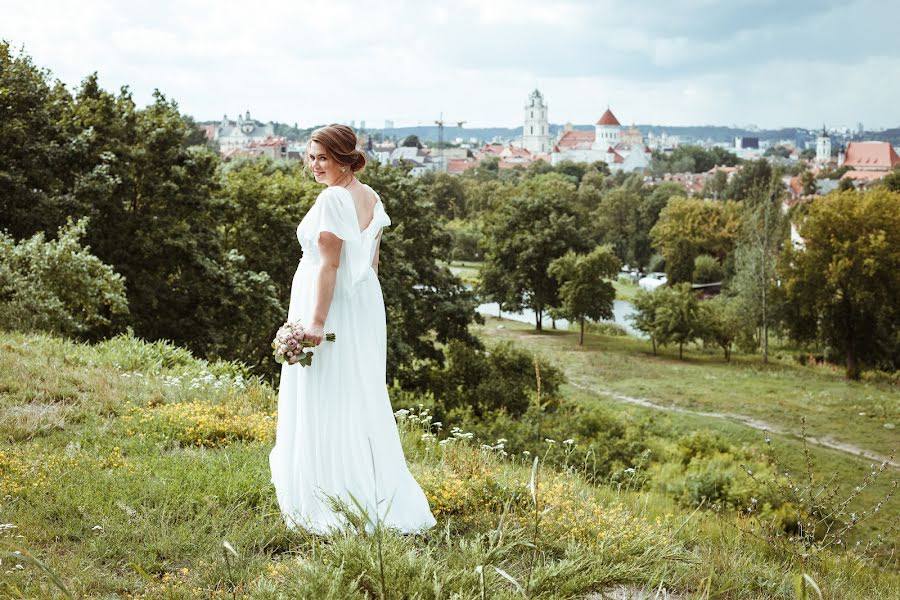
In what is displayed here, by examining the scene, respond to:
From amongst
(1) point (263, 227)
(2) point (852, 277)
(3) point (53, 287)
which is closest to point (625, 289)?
(2) point (852, 277)

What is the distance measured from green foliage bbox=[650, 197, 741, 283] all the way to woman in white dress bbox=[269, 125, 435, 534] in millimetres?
66534

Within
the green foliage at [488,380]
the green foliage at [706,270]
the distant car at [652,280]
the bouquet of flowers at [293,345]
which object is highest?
the bouquet of flowers at [293,345]

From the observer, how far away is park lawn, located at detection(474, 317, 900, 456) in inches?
1105

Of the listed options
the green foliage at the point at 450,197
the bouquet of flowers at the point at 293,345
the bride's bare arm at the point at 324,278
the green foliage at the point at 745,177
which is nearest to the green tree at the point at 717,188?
the green foliage at the point at 745,177

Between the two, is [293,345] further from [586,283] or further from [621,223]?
[621,223]

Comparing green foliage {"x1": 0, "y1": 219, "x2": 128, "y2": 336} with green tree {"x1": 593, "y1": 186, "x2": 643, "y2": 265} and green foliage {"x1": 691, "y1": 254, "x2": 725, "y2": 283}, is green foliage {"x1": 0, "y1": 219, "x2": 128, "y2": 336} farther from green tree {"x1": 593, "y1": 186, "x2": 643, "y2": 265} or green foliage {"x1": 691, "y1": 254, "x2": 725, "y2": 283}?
green tree {"x1": 593, "y1": 186, "x2": 643, "y2": 265}

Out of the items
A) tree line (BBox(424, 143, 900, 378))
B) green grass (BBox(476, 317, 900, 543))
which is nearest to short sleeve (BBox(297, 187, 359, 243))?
green grass (BBox(476, 317, 900, 543))

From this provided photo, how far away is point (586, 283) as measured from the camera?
45344 mm

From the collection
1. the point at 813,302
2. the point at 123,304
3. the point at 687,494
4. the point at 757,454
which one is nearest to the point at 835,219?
the point at 813,302

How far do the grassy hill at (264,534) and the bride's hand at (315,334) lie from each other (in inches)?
41.2

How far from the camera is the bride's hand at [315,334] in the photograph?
15.3ft

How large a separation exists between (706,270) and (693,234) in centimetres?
380

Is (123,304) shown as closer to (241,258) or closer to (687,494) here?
(241,258)

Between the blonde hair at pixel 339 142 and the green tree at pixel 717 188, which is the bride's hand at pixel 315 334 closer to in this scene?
the blonde hair at pixel 339 142
